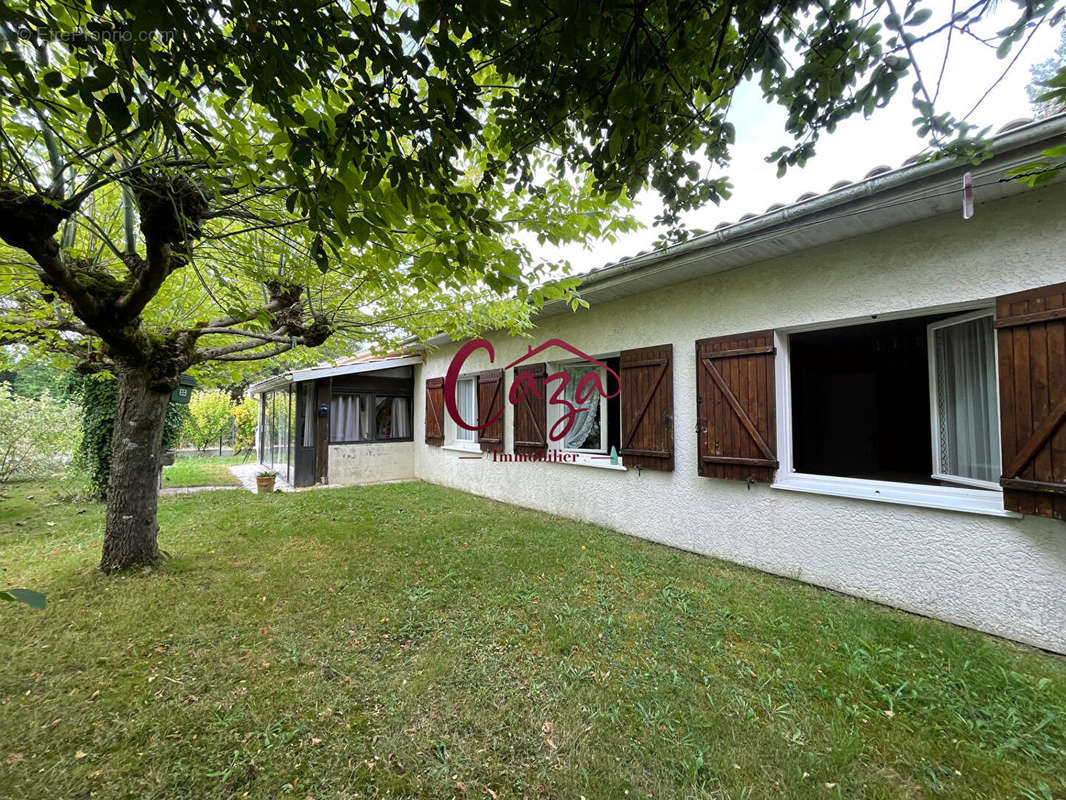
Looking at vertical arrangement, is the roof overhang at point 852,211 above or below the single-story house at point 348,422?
above

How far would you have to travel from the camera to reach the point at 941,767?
1.84 m

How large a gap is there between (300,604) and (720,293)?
490cm

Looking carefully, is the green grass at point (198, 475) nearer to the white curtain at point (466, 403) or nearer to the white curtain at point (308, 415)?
the white curtain at point (308, 415)

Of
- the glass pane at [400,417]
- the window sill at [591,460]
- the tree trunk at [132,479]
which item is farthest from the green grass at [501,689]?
the glass pane at [400,417]

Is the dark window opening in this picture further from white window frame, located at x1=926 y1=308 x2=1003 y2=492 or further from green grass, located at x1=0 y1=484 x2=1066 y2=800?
green grass, located at x1=0 y1=484 x2=1066 y2=800

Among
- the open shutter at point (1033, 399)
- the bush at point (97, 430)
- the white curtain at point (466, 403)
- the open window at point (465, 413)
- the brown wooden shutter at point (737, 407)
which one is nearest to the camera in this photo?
the open shutter at point (1033, 399)

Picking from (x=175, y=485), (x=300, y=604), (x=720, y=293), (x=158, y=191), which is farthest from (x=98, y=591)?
(x=175, y=485)

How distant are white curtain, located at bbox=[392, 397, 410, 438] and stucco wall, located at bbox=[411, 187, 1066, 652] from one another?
20.2 feet

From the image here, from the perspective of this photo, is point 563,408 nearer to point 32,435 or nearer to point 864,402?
point 864,402

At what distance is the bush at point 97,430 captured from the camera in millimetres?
7156

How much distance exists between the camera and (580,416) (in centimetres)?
632

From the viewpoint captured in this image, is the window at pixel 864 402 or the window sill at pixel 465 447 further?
the window sill at pixel 465 447

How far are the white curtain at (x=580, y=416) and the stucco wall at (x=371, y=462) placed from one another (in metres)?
5.33

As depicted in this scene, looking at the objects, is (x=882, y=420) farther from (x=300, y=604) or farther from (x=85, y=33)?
(x=85, y=33)
